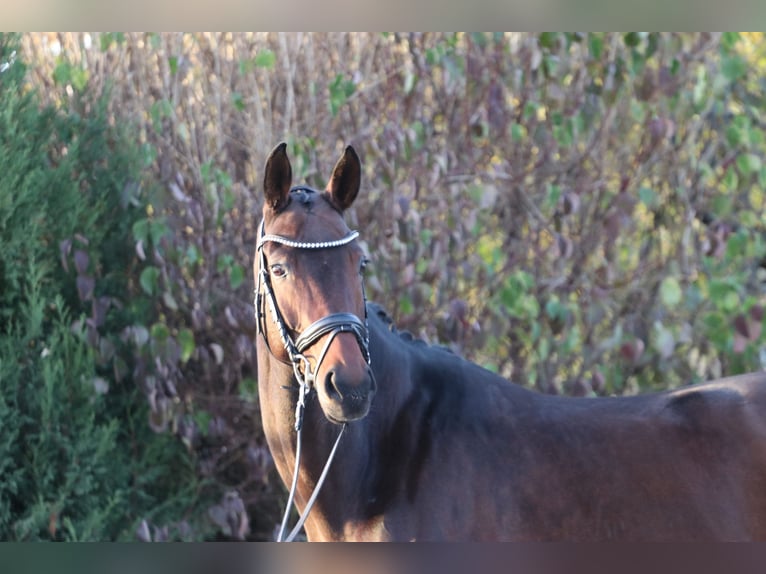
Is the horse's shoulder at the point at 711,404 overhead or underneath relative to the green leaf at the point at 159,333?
overhead

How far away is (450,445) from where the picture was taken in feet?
10.00

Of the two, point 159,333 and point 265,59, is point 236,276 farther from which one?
point 265,59

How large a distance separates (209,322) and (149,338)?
0.35 m

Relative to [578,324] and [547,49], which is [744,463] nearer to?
[578,324]

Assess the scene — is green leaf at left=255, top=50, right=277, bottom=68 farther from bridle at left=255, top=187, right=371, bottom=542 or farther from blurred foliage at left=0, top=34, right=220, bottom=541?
bridle at left=255, top=187, right=371, bottom=542

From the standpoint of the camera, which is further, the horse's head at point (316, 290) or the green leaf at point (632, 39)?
the green leaf at point (632, 39)

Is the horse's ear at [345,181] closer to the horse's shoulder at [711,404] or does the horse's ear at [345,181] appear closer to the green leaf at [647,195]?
the horse's shoulder at [711,404]

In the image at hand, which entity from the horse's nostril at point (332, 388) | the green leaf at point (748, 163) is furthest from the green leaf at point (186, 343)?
the green leaf at point (748, 163)

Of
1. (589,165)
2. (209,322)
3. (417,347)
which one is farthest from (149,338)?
(589,165)

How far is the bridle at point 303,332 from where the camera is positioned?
2721mm

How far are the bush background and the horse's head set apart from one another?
1.81 metres

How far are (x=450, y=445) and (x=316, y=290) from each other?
2.43ft

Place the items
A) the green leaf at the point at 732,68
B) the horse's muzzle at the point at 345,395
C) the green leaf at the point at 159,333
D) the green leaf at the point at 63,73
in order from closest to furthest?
the horse's muzzle at the point at 345,395 → the green leaf at the point at 732,68 → the green leaf at the point at 159,333 → the green leaf at the point at 63,73

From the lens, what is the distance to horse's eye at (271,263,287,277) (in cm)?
286
